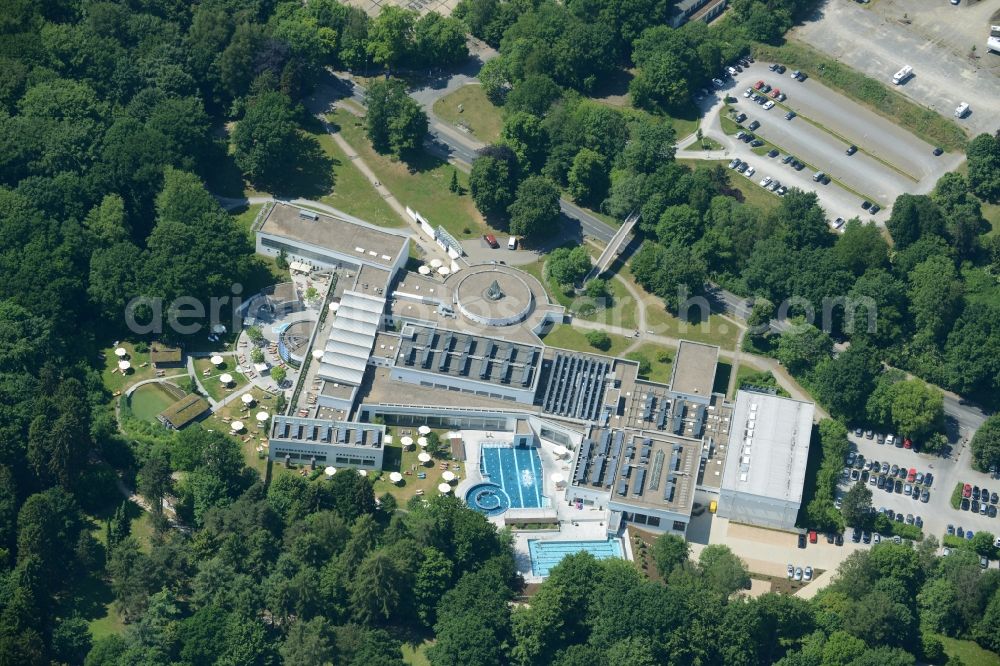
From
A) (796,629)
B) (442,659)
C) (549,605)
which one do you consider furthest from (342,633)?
(796,629)

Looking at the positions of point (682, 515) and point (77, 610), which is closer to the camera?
point (77, 610)

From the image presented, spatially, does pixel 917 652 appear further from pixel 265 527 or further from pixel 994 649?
pixel 265 527

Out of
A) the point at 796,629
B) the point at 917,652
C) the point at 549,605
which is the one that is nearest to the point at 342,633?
the point at 549,605

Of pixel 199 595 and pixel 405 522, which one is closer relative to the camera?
pixel 199 595

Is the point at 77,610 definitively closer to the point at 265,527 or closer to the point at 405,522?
the point at 265,527
